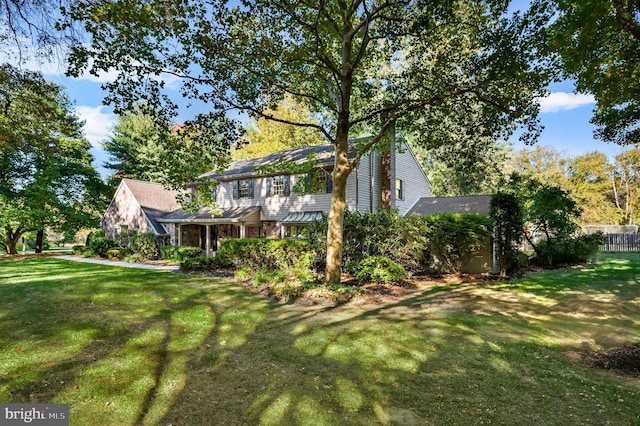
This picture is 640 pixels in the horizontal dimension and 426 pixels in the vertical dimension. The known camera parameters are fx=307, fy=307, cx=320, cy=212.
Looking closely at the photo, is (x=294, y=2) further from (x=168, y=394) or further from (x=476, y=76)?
(x=168, y=394)

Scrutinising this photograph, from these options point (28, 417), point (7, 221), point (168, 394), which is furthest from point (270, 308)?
point (7, 221)

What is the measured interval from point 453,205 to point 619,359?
1439 cm

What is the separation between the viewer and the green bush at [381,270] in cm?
1009

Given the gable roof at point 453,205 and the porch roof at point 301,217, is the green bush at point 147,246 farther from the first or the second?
the gable roof at point 453,205

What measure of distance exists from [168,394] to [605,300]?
10007 millimetres

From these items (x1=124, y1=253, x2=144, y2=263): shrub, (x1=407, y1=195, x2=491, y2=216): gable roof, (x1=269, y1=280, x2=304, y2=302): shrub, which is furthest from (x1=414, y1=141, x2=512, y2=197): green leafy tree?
(x1=124, y1=253, x2=144, y2=263): shrub

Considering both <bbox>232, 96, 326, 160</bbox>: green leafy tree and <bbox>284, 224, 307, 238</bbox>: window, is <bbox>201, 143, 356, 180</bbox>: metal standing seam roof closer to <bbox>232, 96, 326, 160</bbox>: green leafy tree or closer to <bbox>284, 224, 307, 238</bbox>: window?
<bbox>284, 224, 307, 238</bbox>: window

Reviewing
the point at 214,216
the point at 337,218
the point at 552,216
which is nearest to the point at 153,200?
the point at 214,216

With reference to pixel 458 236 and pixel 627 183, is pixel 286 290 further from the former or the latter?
pixel 627 183

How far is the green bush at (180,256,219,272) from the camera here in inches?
550

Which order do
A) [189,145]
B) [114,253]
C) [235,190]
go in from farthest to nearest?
[235,190], [114,253], [189,145]

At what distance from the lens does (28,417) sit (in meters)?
3.07

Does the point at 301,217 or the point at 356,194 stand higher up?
the point at 356,194

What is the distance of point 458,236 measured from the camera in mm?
12039
